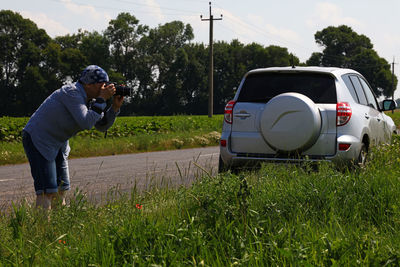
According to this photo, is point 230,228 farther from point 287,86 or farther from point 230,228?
point 287,86

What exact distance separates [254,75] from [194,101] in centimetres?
8109

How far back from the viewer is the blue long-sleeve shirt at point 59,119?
16.2 ft

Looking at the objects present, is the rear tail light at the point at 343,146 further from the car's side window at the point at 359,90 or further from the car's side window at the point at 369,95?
the car's side window at the point at 369,95

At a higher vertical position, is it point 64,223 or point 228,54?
point 228,54

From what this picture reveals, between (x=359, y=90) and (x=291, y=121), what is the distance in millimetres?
2245

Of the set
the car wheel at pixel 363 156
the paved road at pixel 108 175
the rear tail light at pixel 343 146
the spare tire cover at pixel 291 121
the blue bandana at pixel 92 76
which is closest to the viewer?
A: the blue bandana at pixel 92 76

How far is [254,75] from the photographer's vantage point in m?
7.63

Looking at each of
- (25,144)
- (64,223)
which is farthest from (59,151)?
(64,223)

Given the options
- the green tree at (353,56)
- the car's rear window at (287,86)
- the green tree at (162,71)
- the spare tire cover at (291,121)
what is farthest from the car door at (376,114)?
the green tree at (353,56)

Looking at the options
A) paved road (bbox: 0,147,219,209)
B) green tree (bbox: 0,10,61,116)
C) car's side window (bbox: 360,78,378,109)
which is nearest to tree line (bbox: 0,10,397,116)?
green tree (bbox: 0,10,61,116)

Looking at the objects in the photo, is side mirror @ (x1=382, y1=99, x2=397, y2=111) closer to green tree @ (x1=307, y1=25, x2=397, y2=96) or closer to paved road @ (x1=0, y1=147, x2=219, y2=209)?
paved road @ (x1=0, y1=147, x2=219, y2=209)

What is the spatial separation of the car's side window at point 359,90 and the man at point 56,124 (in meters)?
4.50

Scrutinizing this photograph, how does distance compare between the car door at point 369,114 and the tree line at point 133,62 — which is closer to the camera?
the car door at point 369,114

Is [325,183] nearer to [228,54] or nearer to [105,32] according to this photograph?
[105,32]
